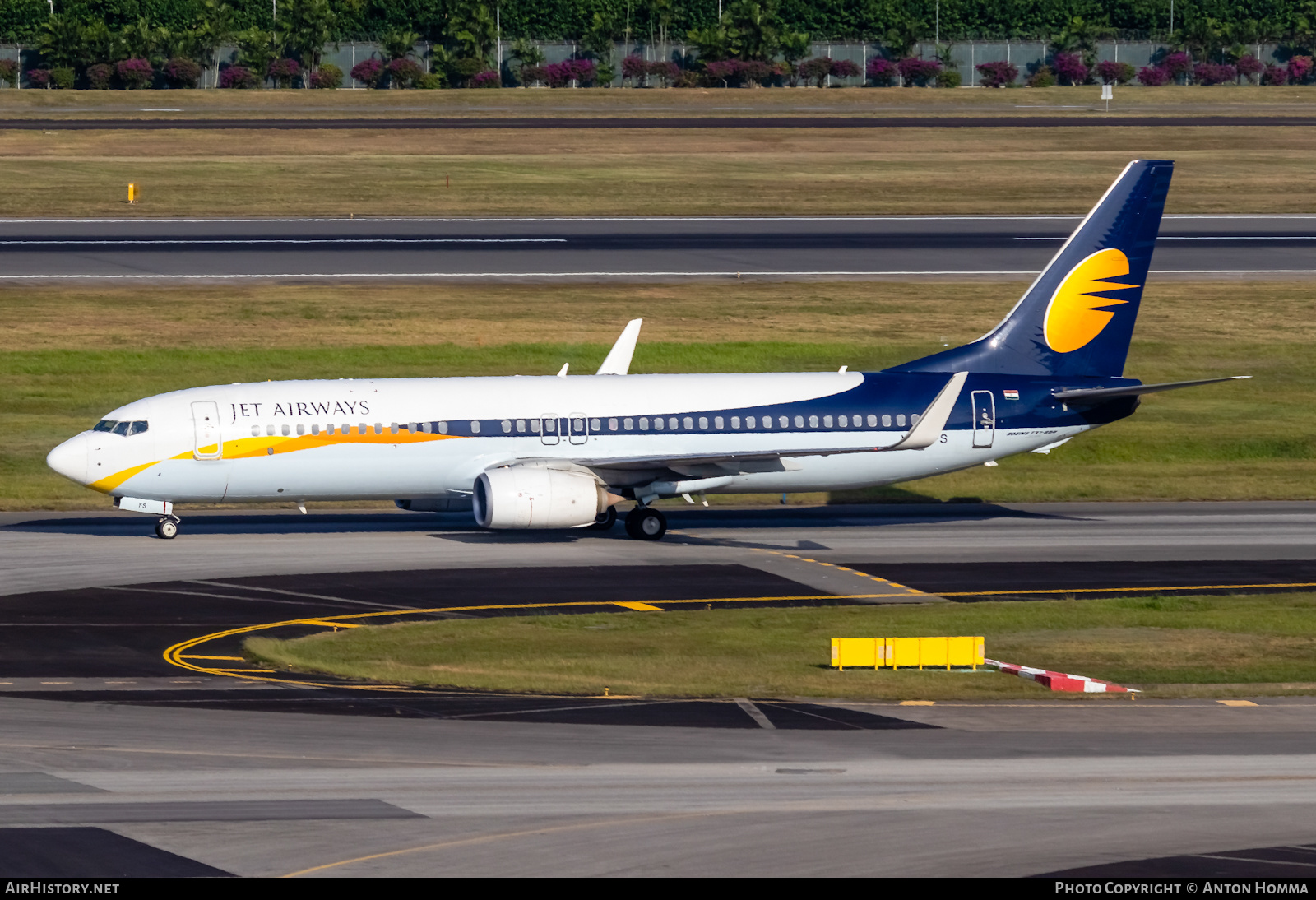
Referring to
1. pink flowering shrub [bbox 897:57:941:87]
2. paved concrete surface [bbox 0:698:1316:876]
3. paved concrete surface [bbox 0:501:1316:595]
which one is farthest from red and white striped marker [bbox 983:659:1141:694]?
pink flowering shrub [bbox 897:57:941:87]

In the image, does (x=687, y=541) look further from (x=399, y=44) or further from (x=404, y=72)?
(x=399, y=44)

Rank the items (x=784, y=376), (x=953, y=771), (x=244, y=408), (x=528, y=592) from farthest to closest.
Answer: (x=784, y=376) < (x=244, y=408) < (x=528, y=592) < (x=953, y=771)

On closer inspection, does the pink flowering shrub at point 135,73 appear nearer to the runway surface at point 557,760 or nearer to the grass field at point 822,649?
the runway surface at point 557,760

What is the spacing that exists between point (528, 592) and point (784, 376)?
12.1m

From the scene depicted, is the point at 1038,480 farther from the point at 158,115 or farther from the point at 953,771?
the point at 158,115

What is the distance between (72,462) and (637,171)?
68.3 metres

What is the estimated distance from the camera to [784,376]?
4997 cm

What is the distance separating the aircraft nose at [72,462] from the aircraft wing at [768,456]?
12.2 metres

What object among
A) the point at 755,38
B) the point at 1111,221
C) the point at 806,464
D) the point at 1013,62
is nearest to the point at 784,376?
the point at 806,464

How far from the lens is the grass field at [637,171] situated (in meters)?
100

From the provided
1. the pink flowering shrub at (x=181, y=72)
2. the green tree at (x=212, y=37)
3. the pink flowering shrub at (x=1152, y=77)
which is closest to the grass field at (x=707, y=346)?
the pink flowering shrub at (x=181, y=72)

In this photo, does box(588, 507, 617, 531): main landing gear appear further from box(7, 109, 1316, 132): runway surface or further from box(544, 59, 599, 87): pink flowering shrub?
box(544, 59, 599, 87): pink flowering shrub

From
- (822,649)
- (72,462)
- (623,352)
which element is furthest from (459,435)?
(822,649)

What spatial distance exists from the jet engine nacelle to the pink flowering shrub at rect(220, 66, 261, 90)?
122 metres
